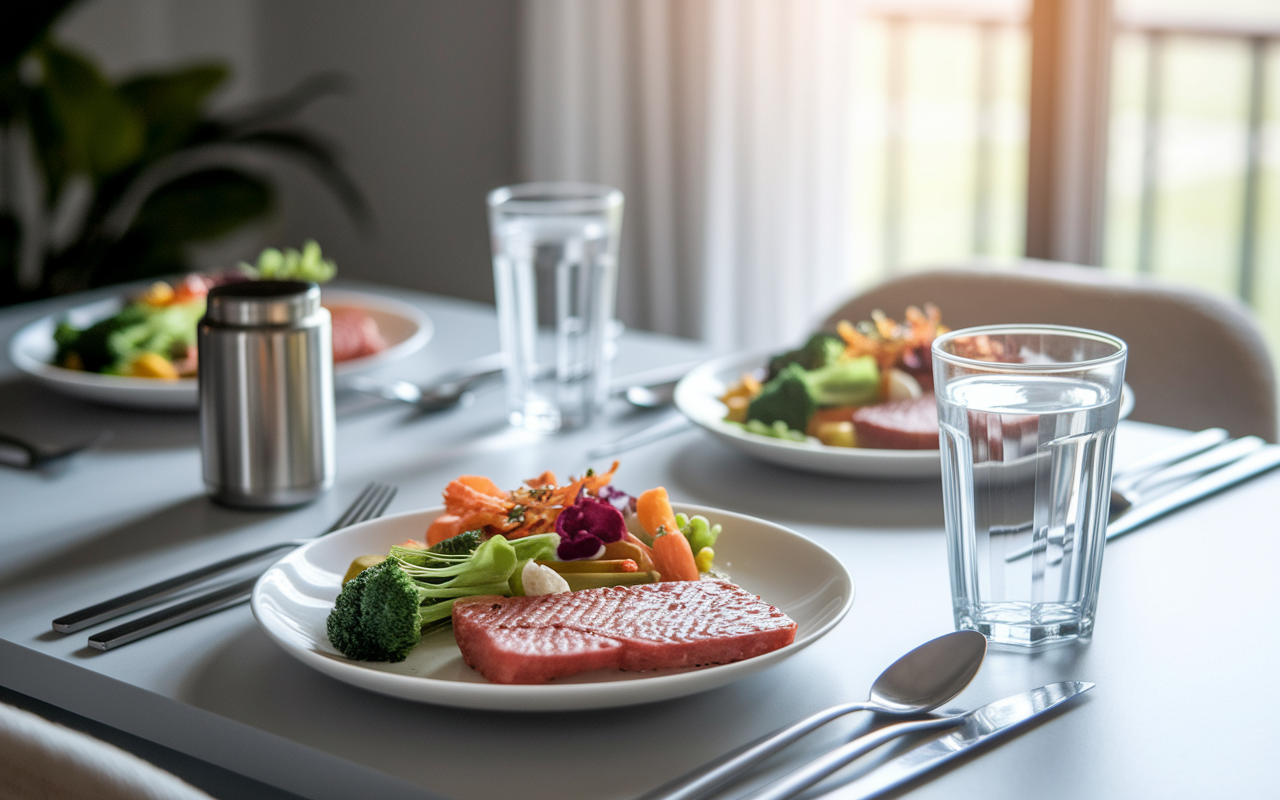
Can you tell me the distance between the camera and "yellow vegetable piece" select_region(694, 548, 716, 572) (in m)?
0.94

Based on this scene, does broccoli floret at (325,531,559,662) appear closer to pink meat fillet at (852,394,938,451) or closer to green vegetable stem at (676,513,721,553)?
green vegetable stem at (676,513,721,553)

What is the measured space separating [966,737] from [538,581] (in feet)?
0.96

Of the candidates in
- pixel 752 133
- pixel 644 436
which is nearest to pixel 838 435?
pixel 644 436

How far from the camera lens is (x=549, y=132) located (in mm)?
3645

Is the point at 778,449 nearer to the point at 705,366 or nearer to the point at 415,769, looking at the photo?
the point at 705,366

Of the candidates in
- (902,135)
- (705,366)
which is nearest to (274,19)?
(902,135)

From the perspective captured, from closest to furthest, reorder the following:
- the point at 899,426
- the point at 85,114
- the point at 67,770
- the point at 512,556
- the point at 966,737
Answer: the point at 67,770 < the point at 966,737 < the point at 512,556 < the point at 899,426 < the point at 85,114

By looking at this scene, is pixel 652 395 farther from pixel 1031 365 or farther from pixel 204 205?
pixel 204 205

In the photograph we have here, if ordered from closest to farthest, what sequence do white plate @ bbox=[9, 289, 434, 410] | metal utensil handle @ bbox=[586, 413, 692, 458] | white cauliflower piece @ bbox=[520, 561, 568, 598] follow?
white cauliflower piece @ bbox=[520, 561, 568, 598]
metal utensil handle @ bbox=[586, 413, 692, 458]
white plate @ bbox=[9, 289, 434, 410]

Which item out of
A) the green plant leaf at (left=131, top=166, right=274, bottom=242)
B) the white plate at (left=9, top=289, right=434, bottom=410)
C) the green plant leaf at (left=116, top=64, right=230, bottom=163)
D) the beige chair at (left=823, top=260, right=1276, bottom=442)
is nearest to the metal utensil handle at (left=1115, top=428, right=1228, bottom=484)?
the beige chair at (left=823, top=260, right=1276, bottom=442)

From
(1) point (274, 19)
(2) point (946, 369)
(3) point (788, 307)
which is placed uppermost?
(1) point (274, 19)

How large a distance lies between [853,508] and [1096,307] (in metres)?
0.78

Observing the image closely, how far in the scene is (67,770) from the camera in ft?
2.09

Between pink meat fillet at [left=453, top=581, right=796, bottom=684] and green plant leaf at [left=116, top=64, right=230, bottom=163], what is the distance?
295 centimetres
